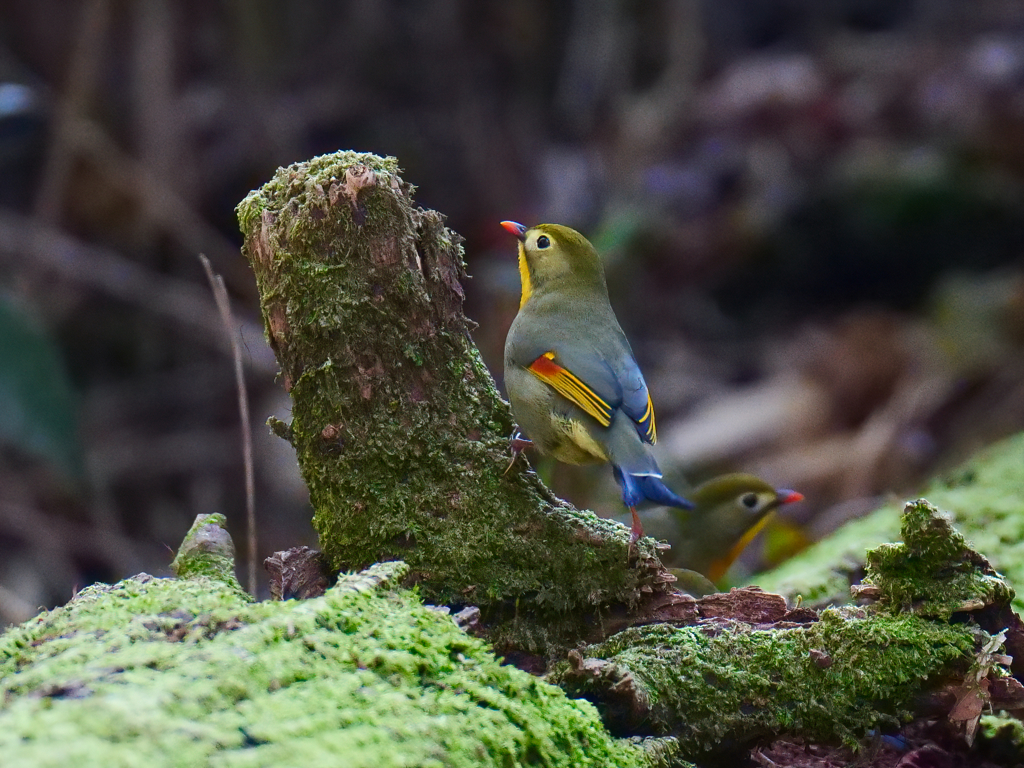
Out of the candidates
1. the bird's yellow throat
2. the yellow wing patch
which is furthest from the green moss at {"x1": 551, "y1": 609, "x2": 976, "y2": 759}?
the bird's yellow throat

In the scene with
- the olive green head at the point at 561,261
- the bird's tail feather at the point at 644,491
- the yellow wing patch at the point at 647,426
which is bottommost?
the bird's tail feather at the point at 644,491

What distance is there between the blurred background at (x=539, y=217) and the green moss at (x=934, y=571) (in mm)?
2971

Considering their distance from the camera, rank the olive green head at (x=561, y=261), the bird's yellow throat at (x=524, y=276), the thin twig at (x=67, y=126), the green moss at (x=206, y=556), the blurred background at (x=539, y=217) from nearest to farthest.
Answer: the green moss at (x=206, y=556), the olive green head at (x=561, y=261), the bird's yellow throat at (x=524, y=276), the thin twig at (x=67, y=126), the blurred background at (x=539, y=217)

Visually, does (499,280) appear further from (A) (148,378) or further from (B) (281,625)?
(B) (281,625)

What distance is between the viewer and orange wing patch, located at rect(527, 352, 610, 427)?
2.78m

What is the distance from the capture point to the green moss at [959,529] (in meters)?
3.58

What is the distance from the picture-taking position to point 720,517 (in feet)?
13.9

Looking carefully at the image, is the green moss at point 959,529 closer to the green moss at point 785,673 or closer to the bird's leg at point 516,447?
the green moss at point 785,673

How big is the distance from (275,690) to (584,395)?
1314 mm

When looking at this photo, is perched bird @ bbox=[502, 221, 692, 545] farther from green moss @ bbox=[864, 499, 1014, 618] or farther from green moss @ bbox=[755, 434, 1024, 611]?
green moss @ bbox=[755, 434, 1024, 611]

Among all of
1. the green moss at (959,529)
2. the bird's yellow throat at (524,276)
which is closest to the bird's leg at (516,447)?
the bird's yellow throat at (524,276)

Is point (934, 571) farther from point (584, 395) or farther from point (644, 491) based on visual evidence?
point (584, 395)

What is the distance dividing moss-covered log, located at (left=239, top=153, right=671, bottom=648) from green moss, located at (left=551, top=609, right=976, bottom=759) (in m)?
0.19

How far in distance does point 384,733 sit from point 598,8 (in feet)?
32.1
